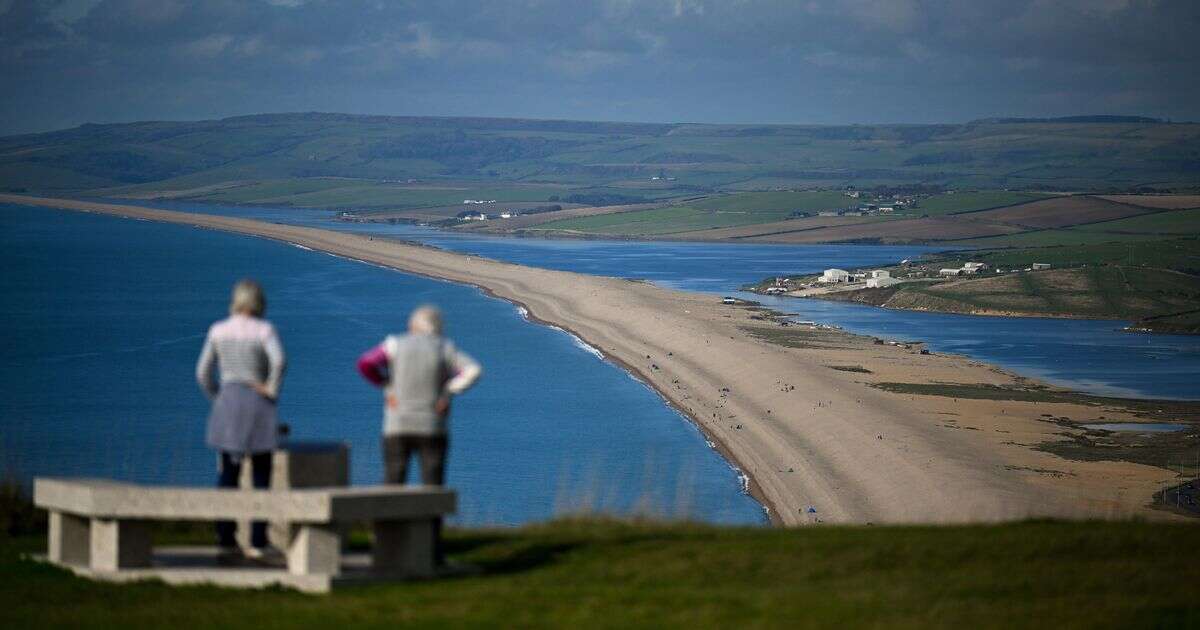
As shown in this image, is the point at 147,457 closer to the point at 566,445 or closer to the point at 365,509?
the point at 566,445

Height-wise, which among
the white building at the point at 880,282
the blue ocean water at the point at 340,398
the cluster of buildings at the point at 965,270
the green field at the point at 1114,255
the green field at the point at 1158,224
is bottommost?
the blue ocean water at the point at 340,398

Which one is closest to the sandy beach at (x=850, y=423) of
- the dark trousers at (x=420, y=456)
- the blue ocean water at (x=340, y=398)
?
the blue ocean water at (x=340, y=398)

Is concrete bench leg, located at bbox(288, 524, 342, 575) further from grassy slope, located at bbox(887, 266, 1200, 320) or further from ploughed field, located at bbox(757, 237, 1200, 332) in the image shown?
grassy slope, located at bbox(887, 266, 1200, 320)

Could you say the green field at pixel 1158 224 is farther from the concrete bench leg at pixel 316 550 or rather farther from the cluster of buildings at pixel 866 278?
the concrete bench leg at pixel 316 550

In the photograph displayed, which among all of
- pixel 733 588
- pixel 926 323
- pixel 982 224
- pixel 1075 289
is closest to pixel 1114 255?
pixel 1075 289

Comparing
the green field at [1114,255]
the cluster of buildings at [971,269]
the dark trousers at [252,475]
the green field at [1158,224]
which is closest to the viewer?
the dark trousers at [252,475]

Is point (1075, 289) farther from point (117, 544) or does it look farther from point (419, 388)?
point (117, 544)

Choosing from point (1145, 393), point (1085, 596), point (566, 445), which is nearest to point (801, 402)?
point (566, 445)
